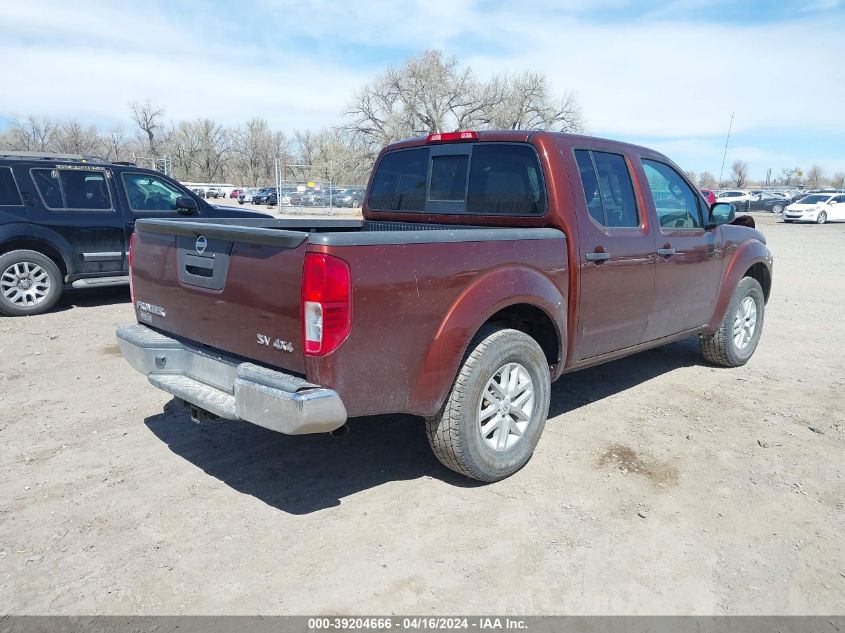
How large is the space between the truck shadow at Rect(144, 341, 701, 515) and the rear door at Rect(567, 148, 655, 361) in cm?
84

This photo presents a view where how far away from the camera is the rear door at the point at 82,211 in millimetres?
7902

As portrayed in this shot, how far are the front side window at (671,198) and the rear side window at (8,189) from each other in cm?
723

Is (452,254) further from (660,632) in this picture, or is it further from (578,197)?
(660,632)

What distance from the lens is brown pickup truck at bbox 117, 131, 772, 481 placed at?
2.85 meters

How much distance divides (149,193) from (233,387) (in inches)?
265

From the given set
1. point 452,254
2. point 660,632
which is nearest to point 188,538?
point 452,254

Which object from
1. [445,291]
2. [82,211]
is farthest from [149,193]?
[445,291]

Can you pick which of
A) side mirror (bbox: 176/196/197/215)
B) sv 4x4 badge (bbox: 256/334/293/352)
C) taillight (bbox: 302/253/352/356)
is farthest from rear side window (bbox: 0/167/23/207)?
taillight (bbox: 302/253/352/356)

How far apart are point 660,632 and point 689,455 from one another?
1844mm

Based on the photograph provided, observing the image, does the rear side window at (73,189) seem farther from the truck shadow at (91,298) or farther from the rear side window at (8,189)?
the truck shadow at (91,298)

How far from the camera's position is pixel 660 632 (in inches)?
98.4

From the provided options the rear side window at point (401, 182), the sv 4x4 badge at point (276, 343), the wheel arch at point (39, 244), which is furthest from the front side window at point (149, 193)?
the sv 4x4 badge at point (276, 343)

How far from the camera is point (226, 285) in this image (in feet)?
10.4

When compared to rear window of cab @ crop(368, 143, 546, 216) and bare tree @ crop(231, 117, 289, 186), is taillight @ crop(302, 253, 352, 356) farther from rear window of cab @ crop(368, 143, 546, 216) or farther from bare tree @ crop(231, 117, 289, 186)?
bare tree @ crop(231, 117, 289, 186)
